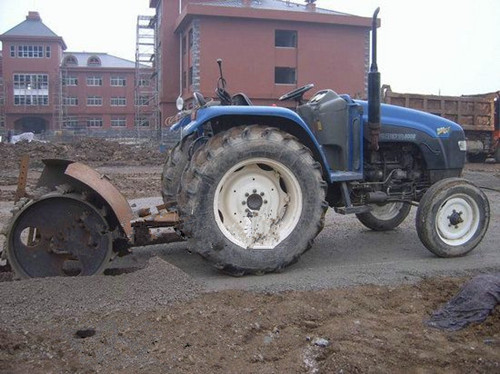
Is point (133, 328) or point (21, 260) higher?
point (21, 260)

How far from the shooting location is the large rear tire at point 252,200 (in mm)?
4828

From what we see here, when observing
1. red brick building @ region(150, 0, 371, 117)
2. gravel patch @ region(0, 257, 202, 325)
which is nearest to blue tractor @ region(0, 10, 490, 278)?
gravel patch @ region(0, 257, 202, 325)

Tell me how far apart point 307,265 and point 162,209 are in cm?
159

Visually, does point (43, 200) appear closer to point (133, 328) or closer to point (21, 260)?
point (21, 260)

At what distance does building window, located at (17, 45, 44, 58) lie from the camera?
62375 mm

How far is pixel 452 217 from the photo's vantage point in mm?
5809

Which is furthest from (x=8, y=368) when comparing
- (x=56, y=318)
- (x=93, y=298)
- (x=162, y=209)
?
(x=162, y=209)

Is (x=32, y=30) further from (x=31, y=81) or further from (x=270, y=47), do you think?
(x=270, y=47)

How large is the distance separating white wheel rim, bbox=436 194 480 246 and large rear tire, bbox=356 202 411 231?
4.53 feet

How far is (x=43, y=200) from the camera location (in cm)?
461

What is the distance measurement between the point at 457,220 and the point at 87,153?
20.2 m

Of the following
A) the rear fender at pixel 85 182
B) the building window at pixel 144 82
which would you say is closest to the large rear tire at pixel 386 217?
the rear fender at pixel 85 182

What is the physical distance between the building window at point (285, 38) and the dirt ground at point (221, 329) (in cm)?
3335

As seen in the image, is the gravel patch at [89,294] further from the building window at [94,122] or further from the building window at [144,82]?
the building window at [94,122]
